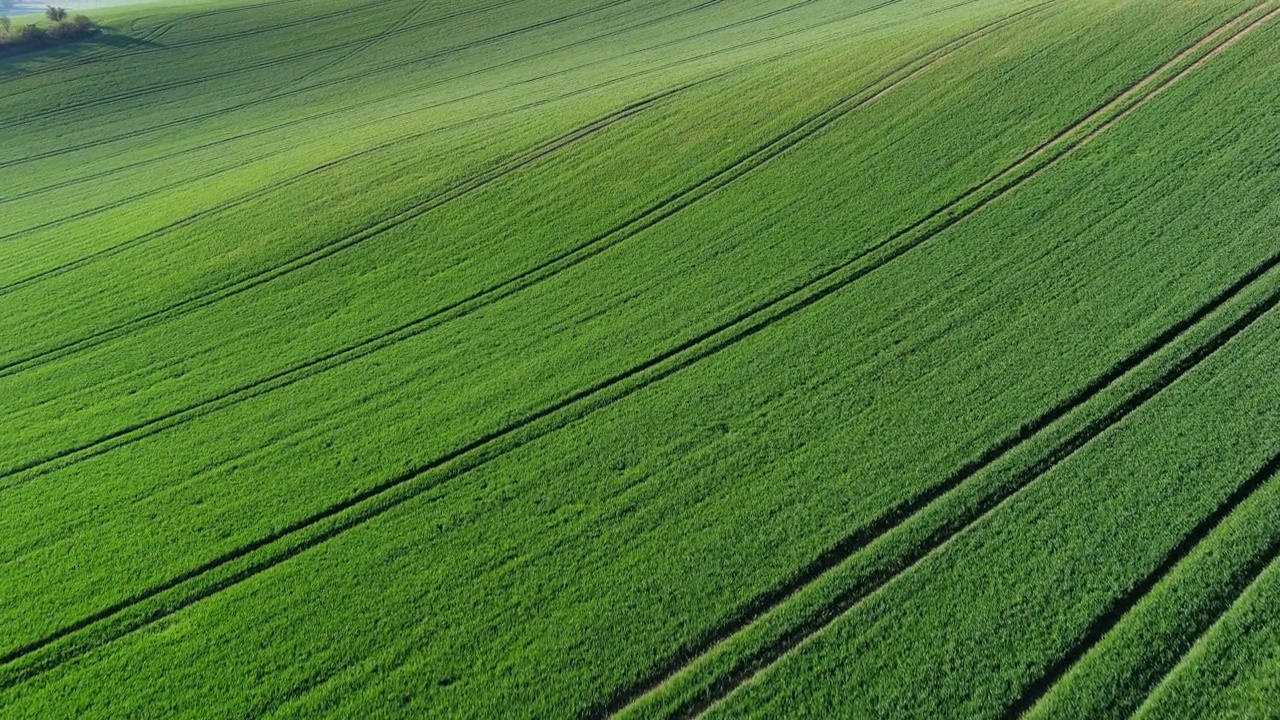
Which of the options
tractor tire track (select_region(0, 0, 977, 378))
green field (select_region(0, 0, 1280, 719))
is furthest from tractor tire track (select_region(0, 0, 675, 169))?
tractor tire track (select_region(0, 0, 977, 378))

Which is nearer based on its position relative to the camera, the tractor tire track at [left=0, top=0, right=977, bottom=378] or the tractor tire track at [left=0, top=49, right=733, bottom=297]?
the tractor tire track at [left=0, top=0, right=977, bottom=378]

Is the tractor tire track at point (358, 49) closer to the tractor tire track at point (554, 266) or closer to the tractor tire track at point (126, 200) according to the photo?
the tractor tire track at point (126, 200)

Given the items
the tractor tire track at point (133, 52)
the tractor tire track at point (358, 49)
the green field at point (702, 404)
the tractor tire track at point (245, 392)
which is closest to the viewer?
the green field at point (702, 404)

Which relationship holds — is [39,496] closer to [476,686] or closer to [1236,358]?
[476,686]

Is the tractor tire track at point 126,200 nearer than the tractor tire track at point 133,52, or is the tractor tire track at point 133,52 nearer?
the tractor tire track at point 126,200

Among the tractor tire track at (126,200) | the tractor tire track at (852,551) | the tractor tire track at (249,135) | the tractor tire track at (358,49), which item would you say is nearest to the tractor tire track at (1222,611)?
the tractor tire track at (852,551)

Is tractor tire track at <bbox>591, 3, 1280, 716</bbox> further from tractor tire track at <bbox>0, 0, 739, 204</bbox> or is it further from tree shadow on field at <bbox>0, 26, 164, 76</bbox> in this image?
tree shadow on field at <bbox>0, 26, 164, 76</bbox>
